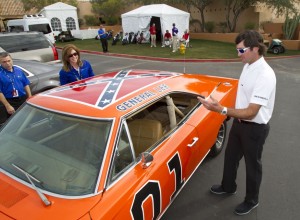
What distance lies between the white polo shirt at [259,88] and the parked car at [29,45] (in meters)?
8.46

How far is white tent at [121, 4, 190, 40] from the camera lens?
64.4 feet

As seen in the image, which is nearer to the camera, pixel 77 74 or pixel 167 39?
pixel 77 74

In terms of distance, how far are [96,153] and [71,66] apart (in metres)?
2.49

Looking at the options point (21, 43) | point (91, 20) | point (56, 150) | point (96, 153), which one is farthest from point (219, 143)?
point (91, 20)

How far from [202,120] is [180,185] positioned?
90 centimetres

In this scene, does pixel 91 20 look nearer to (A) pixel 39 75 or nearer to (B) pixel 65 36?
(B) pixel 65 36

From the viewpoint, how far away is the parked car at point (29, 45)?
9.70 metres

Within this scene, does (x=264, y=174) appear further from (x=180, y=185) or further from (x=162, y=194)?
(x=162, y=194)

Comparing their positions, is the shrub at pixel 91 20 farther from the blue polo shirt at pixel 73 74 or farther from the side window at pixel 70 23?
the blue polo shirt at pixel 73 74

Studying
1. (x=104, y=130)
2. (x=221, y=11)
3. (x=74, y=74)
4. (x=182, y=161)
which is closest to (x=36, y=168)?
(x=104, y=130)

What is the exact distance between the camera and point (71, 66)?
4.39m

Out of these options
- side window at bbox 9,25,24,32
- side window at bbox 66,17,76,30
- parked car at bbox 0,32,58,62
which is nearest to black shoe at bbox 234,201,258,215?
parked car at bbox 0,32,58,62

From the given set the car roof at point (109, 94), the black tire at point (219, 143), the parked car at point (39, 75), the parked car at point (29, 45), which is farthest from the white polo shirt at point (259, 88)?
the parked car at point (29, 45)

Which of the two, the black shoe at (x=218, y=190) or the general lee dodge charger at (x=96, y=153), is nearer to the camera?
the general lee dodge charger at (x=96, y=153)
